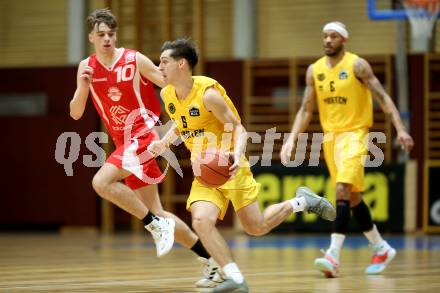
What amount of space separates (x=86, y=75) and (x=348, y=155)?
7.86ft

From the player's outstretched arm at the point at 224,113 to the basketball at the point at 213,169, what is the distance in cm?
13

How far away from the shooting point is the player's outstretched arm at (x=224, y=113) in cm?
562

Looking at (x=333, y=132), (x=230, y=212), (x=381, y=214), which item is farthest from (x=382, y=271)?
(x=230, y=212)

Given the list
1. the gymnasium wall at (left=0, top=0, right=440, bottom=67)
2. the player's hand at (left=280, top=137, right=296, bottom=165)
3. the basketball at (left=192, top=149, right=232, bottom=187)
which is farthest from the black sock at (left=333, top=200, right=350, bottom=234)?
the gymnasium wall at (left=0, top=0, right=440, bottom=67)

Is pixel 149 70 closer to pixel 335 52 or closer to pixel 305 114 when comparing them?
pixel 305 114

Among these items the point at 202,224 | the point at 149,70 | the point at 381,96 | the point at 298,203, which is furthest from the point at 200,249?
the point at 381,96

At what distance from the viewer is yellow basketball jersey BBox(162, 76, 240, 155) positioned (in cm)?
577

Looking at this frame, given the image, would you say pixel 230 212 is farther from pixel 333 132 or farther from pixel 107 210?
pixel 333 132

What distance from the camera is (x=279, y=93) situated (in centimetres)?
1517

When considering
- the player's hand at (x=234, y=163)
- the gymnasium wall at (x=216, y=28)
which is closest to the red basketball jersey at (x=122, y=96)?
the player's hand at (x=234, y=163)

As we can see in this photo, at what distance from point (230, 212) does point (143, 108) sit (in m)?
8.23

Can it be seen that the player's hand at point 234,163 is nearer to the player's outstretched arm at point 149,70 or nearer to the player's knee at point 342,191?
the player's outstretched arm at point 149,70

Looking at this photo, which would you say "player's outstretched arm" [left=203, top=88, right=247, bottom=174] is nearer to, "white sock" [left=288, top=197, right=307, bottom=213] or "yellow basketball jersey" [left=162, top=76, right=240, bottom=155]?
"yellow basketball jersey" [left=162, top=76, right=240, bottom=155]

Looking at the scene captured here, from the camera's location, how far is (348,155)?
7.52m
